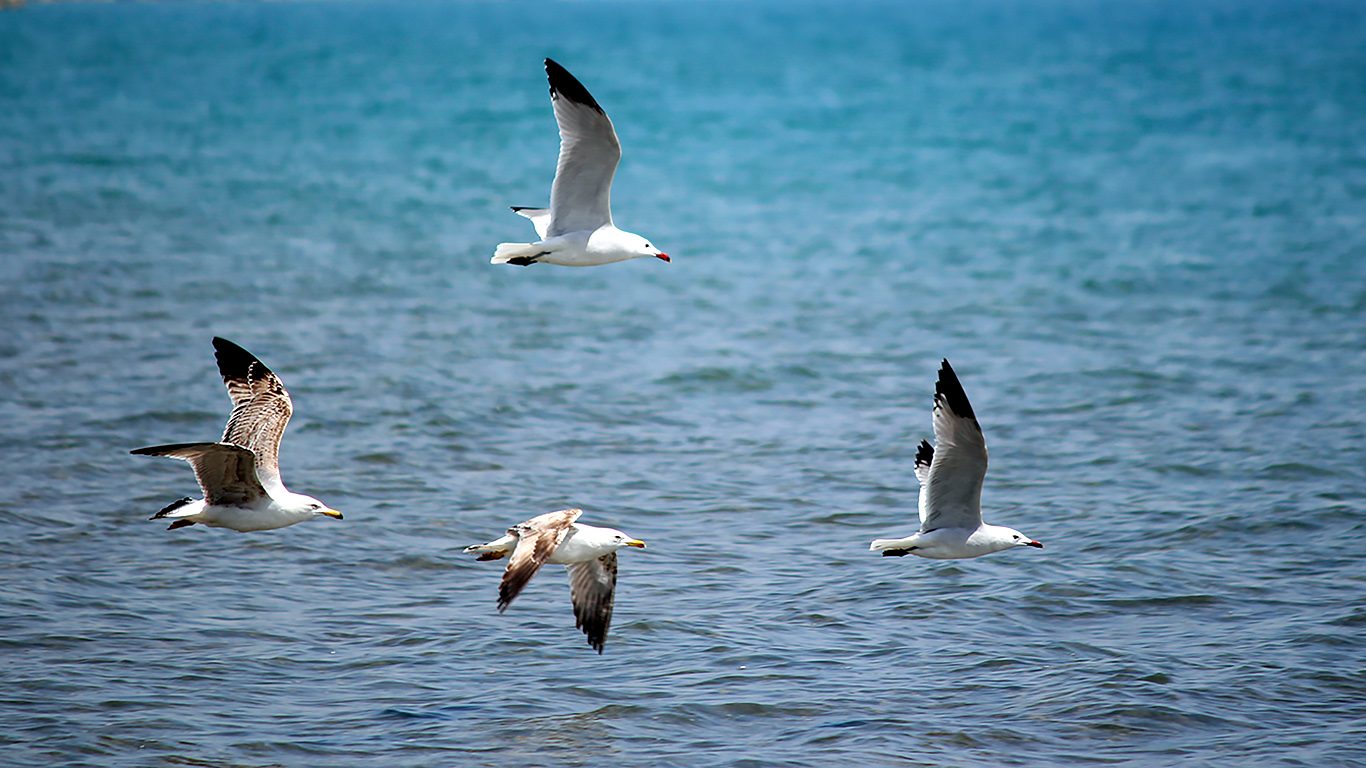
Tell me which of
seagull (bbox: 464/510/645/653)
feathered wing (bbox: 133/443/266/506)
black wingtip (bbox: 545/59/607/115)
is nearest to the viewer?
seagull (bbox: 464/510/645/653)

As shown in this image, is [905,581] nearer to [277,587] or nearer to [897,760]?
[897,760]

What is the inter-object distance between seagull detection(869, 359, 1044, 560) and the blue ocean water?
0.86 metres

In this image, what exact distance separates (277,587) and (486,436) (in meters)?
4.07

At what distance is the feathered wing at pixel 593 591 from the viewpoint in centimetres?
905

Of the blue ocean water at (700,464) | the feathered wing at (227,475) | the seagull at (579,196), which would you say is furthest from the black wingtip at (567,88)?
the blue ocean water at (700,464)

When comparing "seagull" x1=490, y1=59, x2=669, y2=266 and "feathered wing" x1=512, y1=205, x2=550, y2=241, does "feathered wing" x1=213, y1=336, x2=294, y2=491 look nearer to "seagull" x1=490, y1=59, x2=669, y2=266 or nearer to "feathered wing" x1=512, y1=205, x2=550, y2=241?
"seagull" x1=490, y1=59, x2=669, y2=266

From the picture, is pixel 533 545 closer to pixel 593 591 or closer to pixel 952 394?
pixel 593 591

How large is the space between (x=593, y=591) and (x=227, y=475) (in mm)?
2312

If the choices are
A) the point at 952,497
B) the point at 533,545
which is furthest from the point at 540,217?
the point at 952,497

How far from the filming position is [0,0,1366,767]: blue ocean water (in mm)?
8727

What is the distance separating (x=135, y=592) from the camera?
10.4 m

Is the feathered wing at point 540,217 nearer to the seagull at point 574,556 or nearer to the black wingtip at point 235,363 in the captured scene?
the black wingtip at point 235,363

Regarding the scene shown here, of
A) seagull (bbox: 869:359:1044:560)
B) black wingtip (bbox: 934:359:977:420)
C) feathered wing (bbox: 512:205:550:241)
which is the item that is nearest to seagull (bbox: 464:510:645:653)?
seagull (bbox: 869:359:1044:560)

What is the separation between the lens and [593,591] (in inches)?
359
